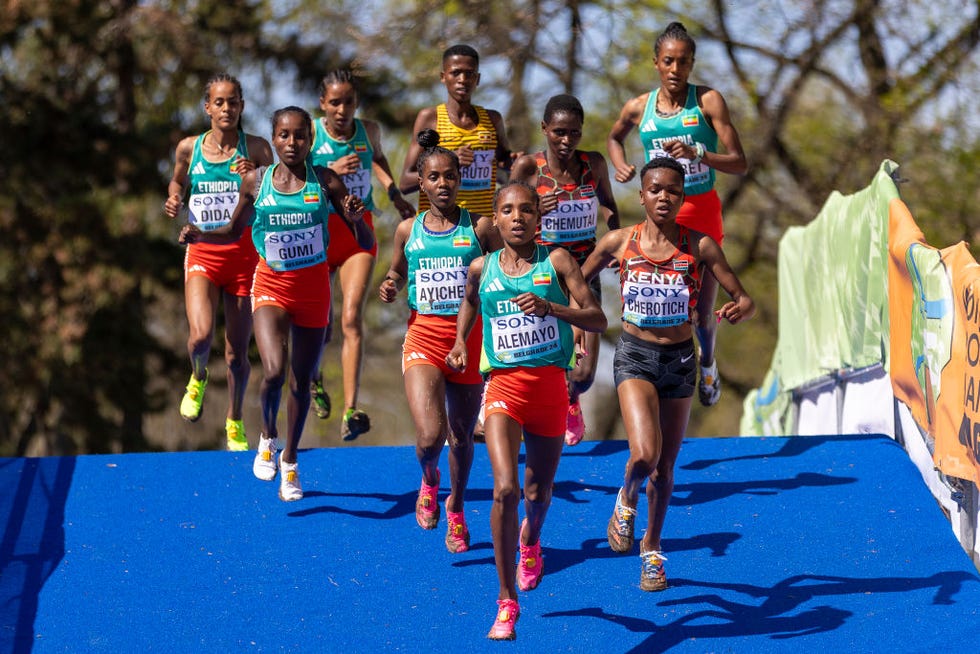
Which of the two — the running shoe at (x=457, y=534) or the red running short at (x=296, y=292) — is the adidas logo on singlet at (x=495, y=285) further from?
the red running short at (x=296, y=292)

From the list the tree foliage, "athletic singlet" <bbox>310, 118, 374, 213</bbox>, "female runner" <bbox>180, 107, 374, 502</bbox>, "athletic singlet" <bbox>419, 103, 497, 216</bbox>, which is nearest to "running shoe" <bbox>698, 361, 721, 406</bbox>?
"athletic singlet" <bbox>419, 103, 497, 216</bbox>

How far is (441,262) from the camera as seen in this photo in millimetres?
7668

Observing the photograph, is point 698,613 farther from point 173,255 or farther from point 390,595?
point 173,255

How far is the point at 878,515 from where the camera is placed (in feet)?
27.8

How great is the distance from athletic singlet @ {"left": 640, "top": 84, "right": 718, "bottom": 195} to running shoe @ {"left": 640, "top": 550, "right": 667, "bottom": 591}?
2.55 meters

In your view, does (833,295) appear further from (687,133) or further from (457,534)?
(457,534)

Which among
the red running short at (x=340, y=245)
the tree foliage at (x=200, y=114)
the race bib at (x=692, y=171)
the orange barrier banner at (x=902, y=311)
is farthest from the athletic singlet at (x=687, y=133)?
the tree foliage at (x=200, y=114)

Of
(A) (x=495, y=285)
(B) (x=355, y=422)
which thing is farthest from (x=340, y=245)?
(A) (x=495, y=285)

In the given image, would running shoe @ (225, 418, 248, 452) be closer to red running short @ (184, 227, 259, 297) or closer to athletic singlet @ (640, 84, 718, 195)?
red running short @ (184, 227, 259, 297)

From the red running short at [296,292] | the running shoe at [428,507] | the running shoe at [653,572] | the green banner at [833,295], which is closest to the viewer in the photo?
the running shoe at [653,572]

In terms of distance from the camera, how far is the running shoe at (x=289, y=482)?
891cm

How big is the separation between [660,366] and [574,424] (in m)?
2.58

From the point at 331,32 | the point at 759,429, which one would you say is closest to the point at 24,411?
the point at 331,32

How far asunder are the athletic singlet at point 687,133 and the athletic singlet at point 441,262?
1812 mm
